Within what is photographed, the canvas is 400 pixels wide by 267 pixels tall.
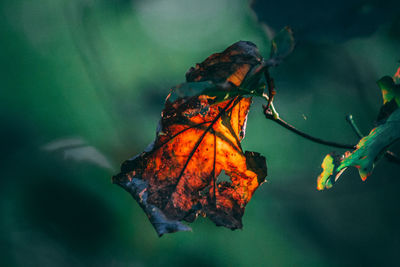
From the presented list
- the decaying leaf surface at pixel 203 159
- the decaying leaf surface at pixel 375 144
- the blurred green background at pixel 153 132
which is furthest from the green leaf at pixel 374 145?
the blurred green background at pixel 153 132

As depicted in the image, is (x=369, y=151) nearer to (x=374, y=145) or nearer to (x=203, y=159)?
(x=374, y=145)

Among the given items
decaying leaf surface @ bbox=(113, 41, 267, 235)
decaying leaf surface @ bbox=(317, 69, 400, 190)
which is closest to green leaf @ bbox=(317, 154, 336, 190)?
decaying leaf surface @ bbox=(317, 69, 400, 190)

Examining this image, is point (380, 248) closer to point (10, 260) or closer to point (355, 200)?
point (355, 200)

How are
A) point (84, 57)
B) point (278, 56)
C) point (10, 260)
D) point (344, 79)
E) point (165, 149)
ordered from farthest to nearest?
point (344, 79) → point (84, 57) → point (10, 260) → point (165, 149) → point (278, 56)

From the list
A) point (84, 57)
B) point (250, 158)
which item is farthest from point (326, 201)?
point (84, 57)

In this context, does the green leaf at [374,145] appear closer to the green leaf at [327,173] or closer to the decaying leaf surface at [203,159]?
the green leaf at [327,173]

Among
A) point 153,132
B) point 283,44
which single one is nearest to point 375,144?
point 283,44
